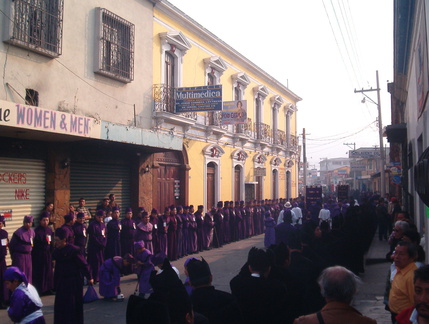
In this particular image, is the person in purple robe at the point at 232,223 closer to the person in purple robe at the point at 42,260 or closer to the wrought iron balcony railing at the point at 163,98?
the wrought iron balcony railing at the point at 163,98

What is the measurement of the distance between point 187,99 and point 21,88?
21.1 feet

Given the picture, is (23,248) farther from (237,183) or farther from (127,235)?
(237,183)

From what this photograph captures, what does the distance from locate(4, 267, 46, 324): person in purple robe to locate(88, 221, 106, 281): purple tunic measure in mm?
5458

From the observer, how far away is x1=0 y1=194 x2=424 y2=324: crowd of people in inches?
132

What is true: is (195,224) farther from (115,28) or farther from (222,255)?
(115,28)

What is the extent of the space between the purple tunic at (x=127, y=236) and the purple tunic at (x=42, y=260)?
2352 millimetres

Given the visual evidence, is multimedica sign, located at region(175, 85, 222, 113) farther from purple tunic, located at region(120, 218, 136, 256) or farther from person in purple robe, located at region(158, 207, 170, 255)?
purple tunic, located at region(120, 218, 136, 256)

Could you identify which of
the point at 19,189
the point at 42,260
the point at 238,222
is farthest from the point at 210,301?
the point at 238,222

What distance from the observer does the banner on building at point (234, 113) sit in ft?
59.9

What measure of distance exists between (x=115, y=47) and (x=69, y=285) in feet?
29.2

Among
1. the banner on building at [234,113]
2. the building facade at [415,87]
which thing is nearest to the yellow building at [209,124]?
the banner on building at [234,113]

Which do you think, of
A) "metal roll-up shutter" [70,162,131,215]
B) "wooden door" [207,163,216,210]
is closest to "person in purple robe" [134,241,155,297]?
"metal roll-up shutter" [70,162,131,215]

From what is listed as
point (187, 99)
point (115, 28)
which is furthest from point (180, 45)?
point (115, 28)

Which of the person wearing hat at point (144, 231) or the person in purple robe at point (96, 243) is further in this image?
the person wearing hat at point (144, 231)
